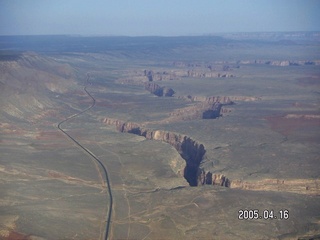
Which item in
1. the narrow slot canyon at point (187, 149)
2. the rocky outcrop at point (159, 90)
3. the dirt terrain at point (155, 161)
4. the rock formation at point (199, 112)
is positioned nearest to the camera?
the dirt terrain at point (155, 161)

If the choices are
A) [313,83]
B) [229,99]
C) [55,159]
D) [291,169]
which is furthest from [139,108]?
[313,83]
